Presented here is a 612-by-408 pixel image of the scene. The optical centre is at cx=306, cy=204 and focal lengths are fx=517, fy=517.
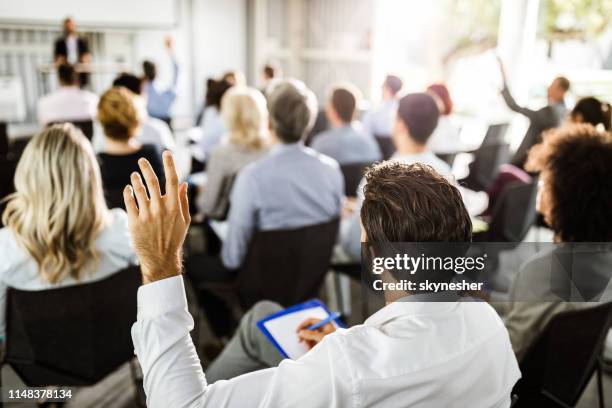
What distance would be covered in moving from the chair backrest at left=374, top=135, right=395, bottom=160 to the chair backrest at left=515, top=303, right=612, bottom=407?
340 centimetres

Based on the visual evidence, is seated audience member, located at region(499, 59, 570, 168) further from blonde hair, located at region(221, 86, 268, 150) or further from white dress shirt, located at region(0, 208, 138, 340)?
white dress shirt, located at region(0, 208, 138, 340)

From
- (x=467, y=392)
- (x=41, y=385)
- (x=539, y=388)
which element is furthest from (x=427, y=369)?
(x=41, y=385)

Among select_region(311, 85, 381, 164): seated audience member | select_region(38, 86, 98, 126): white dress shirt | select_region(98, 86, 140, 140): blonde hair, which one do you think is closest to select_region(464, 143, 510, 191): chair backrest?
select_region(311, 85, 381, 164): seated audience member

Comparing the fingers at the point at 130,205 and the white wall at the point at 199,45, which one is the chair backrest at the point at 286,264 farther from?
the white wall at the point at 199,45

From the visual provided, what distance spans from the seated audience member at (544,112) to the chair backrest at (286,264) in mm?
2783

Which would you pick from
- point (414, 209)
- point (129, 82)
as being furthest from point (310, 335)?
point (129, 82)

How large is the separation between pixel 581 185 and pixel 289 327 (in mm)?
1090

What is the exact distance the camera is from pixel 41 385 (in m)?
1.78

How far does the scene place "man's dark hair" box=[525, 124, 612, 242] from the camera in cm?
169

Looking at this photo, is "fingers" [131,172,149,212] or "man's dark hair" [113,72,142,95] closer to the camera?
"fingers" [131,172,149,212]

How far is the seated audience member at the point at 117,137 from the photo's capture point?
2.88 metres

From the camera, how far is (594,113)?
9.95 feet

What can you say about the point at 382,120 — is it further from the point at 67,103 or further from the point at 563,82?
the point at 67,103

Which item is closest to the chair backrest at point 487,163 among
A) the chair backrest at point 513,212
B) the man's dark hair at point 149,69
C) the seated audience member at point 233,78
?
the chair backrest at point 513,212
